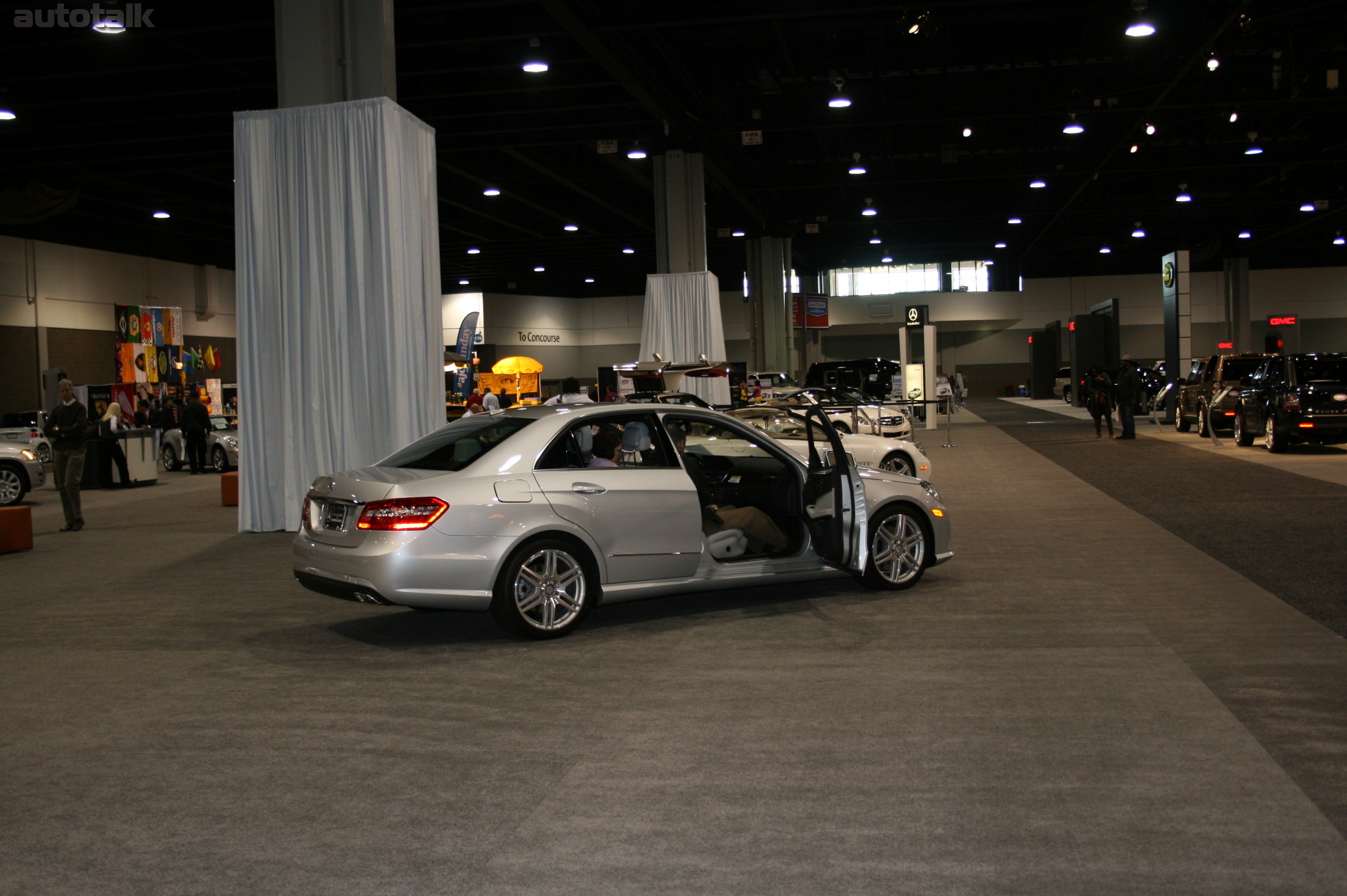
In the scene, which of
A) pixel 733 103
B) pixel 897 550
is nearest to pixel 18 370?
pixel 733 103

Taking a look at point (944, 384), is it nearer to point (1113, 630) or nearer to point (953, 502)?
point (953, 502)

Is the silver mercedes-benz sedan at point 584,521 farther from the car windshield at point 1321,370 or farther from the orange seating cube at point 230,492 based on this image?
the car windshield at point 1321,370

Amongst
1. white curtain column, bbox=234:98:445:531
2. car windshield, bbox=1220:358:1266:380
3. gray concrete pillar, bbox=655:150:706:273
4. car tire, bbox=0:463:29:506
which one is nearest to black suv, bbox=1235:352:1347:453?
car windshield, bbox=1220:358:1266:380

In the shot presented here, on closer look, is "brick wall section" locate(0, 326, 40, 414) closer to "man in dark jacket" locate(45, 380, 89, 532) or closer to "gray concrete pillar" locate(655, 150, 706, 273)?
"gray concrete pillar" locate(655, 150, 706, 273)

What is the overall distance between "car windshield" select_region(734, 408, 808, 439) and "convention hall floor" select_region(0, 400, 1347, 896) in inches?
282

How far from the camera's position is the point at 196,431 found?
81.9 ft

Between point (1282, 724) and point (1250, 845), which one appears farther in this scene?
point (1282, 724)

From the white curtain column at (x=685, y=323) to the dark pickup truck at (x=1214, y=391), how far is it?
10.7 m

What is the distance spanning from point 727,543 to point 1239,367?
2223 cm

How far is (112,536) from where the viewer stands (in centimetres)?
1359

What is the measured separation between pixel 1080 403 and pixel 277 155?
4328 centimetres

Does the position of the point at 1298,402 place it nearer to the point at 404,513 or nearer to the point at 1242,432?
the point at 1242,432

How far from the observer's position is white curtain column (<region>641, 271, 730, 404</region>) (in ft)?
85.7

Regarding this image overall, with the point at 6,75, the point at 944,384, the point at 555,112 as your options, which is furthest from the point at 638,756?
the point at 944,384
